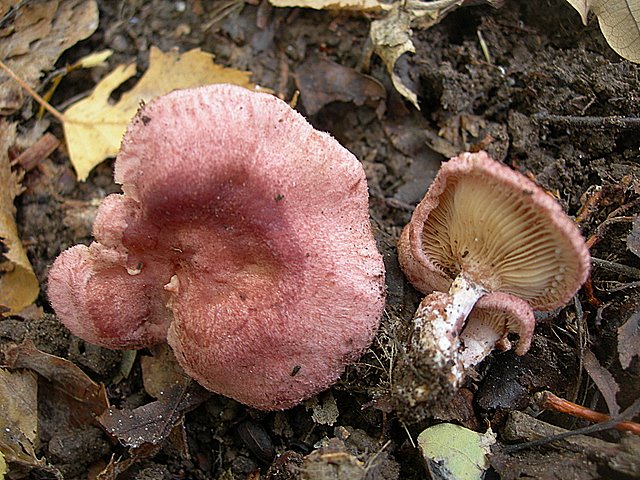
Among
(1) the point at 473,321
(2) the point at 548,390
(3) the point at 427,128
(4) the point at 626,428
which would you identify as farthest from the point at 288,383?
(3) the point at 427,128

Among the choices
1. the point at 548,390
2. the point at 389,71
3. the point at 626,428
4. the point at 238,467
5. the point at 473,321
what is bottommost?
the point at 238,467

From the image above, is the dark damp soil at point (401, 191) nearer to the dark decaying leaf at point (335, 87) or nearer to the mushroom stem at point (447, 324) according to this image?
the dark decaying leaf at point (335, 87)

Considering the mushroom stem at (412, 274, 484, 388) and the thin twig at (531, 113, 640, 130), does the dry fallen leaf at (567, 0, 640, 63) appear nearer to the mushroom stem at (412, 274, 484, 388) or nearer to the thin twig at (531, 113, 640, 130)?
the thin twig at (531, 113, 640, 130)

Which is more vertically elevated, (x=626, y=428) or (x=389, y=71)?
(x=389, y=71)

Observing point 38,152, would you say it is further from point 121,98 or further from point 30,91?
point 121,98

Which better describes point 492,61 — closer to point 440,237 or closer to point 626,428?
point 440,237

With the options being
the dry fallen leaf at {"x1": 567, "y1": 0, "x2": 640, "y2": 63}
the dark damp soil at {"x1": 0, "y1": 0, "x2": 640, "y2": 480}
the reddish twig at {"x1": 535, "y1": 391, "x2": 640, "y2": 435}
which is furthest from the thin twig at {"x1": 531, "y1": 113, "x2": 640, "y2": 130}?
the reddish twig at {"x1": 535, "y1": 391, "x2": 640, "y2": 435}

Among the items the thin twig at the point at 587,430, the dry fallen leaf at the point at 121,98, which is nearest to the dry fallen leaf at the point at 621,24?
the thin twig at the point at 587,430
